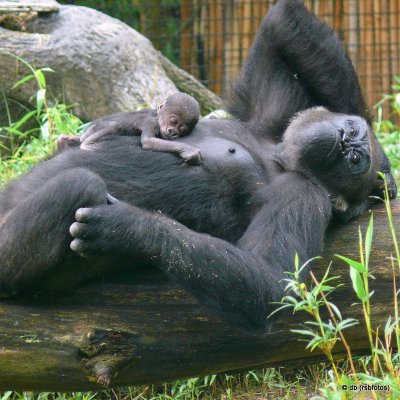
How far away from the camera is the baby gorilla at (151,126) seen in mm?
3721

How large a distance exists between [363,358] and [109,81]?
12.0ft

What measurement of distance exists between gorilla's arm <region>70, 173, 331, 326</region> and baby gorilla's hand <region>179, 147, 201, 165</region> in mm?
433

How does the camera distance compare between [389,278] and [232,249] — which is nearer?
[232,249]

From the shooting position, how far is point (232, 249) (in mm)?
3154

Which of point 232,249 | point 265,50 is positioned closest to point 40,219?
point 232,249

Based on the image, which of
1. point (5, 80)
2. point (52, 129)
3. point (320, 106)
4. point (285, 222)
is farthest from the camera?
point (5, 80)

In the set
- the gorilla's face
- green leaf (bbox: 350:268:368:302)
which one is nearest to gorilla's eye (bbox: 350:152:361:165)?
the gorilla's face

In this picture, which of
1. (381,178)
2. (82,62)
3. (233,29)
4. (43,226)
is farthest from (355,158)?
(233,29)

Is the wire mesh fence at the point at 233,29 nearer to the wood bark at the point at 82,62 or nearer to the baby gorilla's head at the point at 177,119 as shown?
the wood bark at the point at 82,62

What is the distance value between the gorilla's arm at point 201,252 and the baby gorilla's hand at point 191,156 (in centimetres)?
43

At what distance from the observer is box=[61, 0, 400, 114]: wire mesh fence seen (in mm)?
8500

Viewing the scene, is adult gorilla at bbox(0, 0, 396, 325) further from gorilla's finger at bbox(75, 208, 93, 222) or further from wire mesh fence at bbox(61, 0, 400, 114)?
wire mesh fence at bbox(61, 0, 400, 114)

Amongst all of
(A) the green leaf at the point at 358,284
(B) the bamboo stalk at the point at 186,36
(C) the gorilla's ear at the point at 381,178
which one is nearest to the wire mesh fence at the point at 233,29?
(B) the bamboo stalk at the point at 186,36

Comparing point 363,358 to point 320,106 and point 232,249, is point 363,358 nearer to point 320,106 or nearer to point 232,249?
point 232,249
